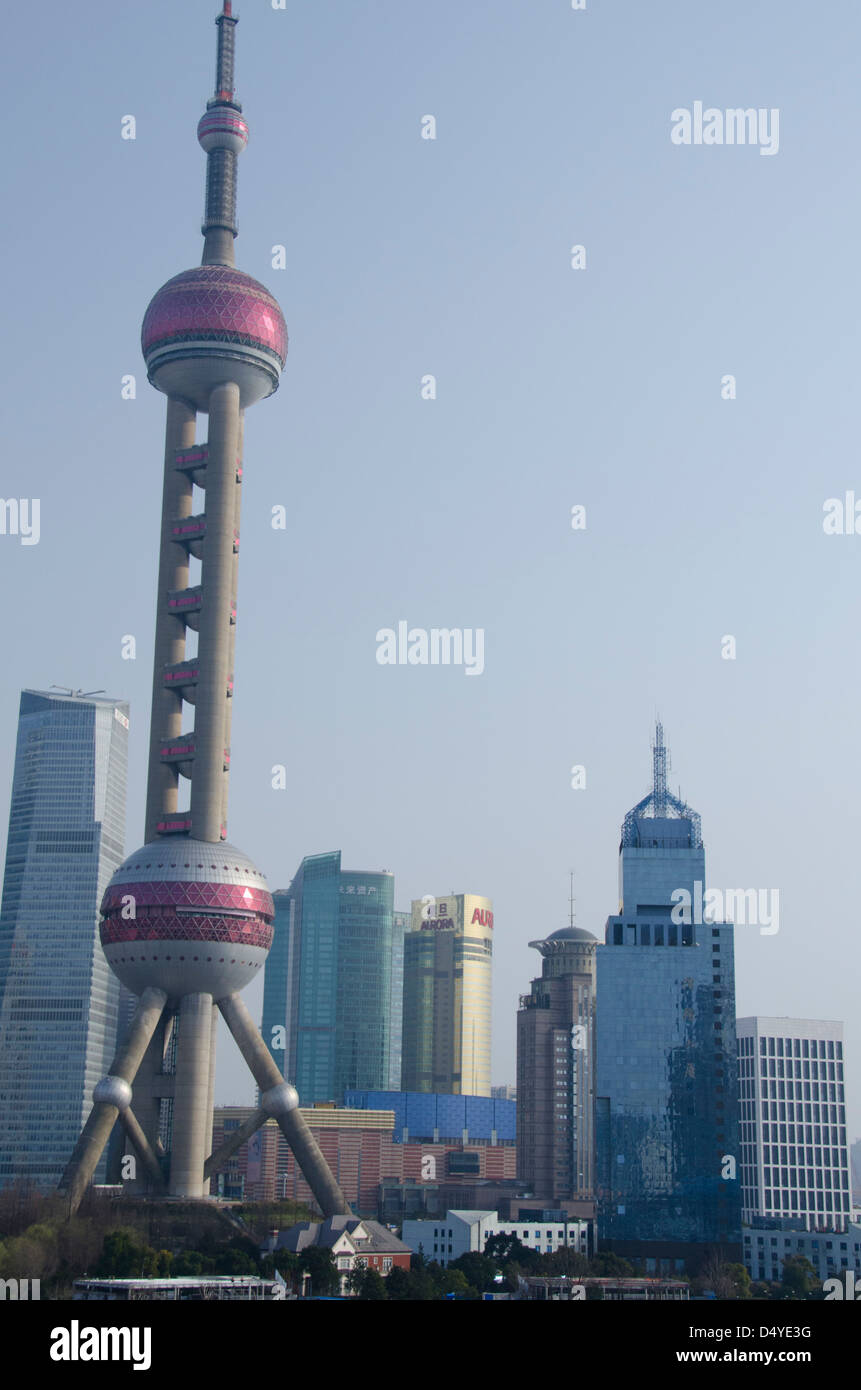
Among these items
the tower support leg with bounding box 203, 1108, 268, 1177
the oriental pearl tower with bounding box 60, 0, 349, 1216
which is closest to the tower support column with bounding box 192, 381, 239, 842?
the oriental pearl tower with bounding box 60, 0, 349, 1216

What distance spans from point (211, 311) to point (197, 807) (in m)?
53.0

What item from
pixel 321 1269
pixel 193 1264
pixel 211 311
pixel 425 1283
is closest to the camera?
pixel 425 1283

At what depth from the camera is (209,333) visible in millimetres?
170625

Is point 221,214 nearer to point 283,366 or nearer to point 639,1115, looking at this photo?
point 283,366

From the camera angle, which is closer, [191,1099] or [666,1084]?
[191,1099]

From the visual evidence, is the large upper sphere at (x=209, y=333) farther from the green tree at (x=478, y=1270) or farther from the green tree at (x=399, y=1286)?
the green tree at (x=399, y=1286)

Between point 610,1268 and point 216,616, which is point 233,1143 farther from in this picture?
point 216,616

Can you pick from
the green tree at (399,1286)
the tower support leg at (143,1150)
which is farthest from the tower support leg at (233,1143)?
the green tree at (399,1286)

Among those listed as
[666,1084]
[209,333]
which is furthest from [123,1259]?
[209,333]

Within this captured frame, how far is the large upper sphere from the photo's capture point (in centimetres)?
17075

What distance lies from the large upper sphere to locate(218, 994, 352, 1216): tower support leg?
217ft
